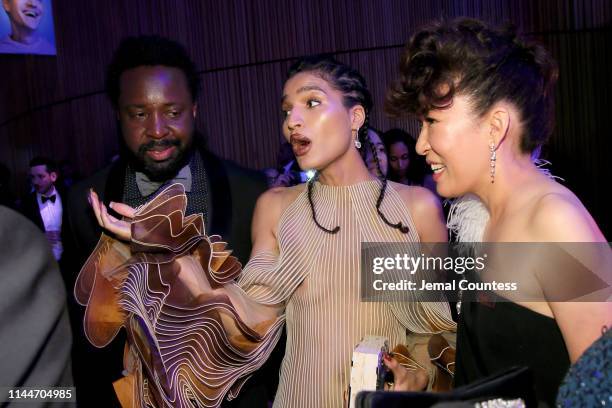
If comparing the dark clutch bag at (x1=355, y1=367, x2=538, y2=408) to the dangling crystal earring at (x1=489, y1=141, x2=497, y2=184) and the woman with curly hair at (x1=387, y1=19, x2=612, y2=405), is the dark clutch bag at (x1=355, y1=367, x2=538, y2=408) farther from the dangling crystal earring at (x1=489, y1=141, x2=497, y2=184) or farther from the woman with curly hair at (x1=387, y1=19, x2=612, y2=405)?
the dangling crystal earring at (x1=489, y1=141, x2=497, y2=184)

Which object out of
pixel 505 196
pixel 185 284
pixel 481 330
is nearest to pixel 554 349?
pixel 481 330

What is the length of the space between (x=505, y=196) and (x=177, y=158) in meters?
1.25

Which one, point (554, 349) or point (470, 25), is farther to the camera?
point (470, 25)

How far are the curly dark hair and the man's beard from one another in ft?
3.32

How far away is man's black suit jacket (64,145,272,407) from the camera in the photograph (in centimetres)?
221

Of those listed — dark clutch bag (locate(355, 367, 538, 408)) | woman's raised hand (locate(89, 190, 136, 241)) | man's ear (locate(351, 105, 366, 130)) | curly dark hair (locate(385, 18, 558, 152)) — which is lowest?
dark clutch bag (locate(355, 367, 538, 408))

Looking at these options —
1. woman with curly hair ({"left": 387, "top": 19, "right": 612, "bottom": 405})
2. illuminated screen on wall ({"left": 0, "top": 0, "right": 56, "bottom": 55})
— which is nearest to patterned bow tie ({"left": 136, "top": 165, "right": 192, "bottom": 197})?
woman with curly hair ({"left": 387, "top": 19, "right": 612, "bottom": 405})

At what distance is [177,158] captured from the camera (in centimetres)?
222

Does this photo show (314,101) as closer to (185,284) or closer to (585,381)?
(185,284)

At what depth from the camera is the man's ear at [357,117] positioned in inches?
80.8

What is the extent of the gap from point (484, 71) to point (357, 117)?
69 cm

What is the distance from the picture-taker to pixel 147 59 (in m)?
2.31

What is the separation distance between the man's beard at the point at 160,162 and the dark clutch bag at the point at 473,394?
1.61 meters

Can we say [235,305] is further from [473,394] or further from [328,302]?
[473,394]
